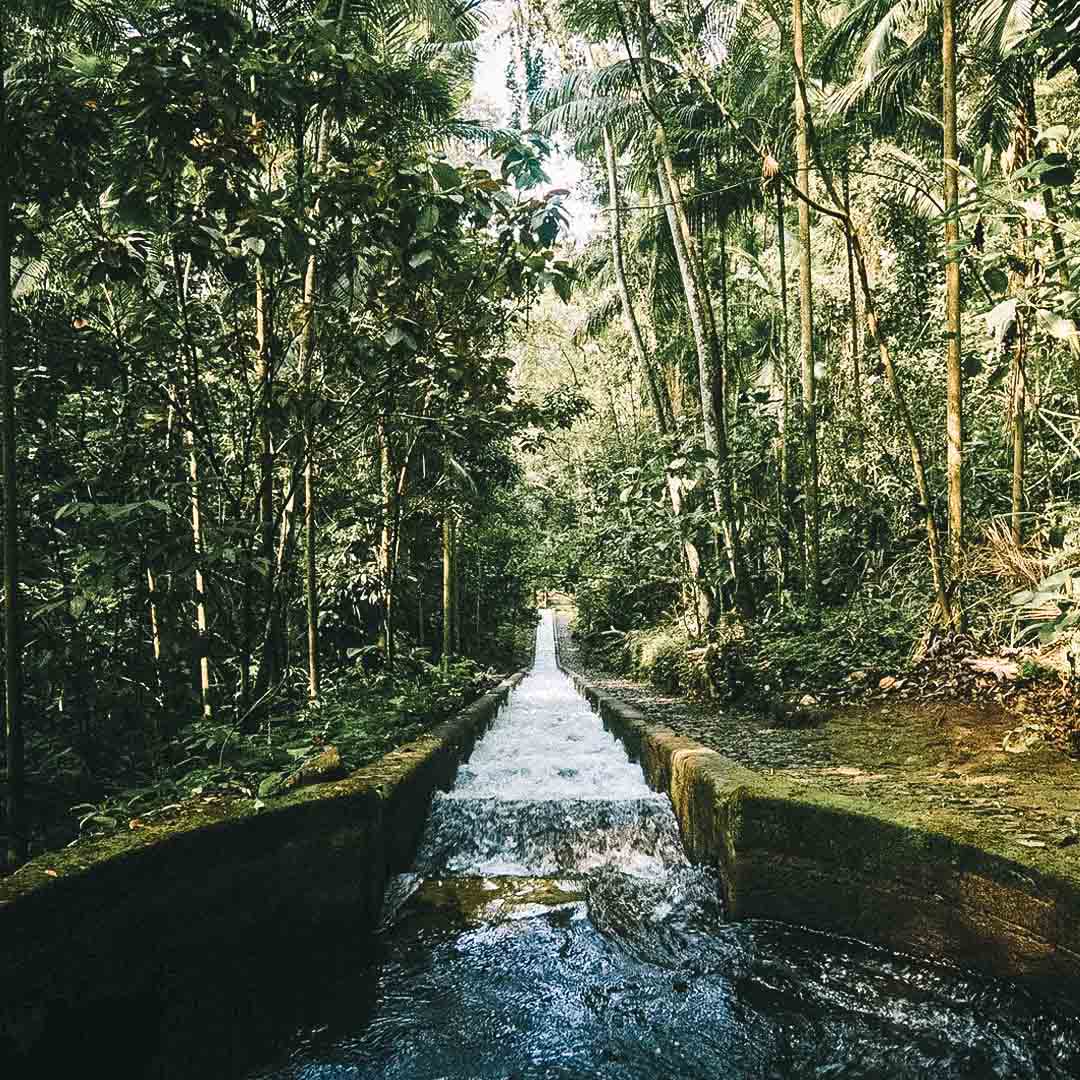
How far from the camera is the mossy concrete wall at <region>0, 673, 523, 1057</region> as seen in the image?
2.33m

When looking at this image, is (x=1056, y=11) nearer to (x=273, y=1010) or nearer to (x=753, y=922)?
(x=753, y=922)

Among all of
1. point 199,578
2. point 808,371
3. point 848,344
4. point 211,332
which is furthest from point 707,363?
point 199,578

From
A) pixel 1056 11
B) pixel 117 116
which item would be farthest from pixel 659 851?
pixel 117 116

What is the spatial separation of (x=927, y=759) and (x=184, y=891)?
3977 millimetres

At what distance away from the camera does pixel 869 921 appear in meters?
3.10

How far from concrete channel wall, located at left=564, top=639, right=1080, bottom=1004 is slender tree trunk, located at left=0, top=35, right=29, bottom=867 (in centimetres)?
313

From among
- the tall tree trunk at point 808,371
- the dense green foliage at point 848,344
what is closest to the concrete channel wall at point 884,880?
the dense green foliage at point 848,344

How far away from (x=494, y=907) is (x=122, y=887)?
6.04 feet

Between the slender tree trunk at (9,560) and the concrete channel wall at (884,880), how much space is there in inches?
123

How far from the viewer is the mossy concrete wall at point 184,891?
2330 mm

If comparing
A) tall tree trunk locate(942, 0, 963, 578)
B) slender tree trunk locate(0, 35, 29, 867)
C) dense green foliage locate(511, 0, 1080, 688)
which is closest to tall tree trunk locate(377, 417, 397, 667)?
dense green foliage locate(511, 0, 1080, 688)

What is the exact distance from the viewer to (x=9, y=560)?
9.09 ft

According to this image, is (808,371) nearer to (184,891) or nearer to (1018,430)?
(1018,430)

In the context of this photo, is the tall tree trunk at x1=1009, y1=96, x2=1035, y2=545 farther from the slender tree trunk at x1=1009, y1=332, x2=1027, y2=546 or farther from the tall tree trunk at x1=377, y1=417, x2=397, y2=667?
the tall tree trunk at x1=377, y1=417, x2=397, y2=667
